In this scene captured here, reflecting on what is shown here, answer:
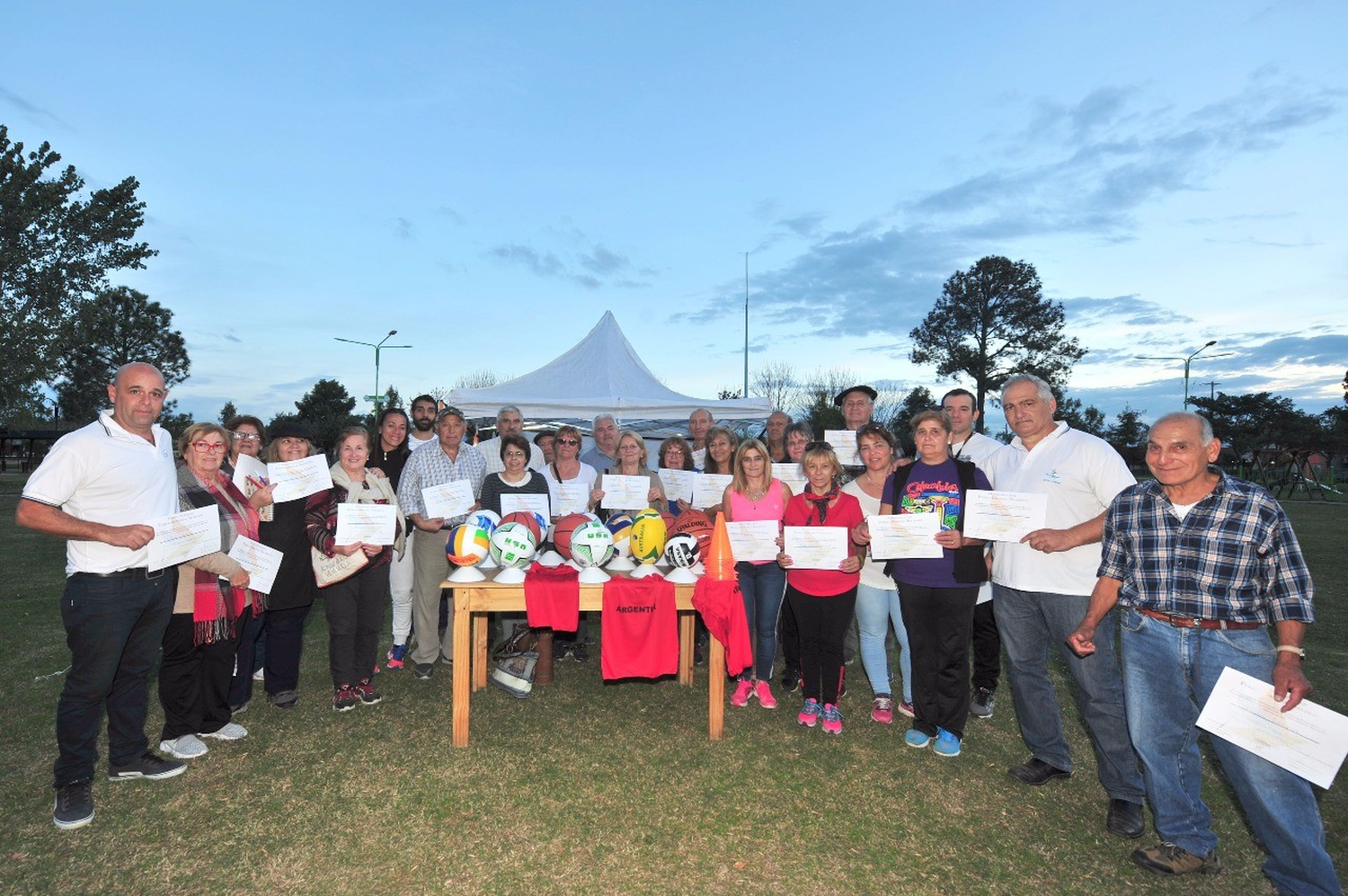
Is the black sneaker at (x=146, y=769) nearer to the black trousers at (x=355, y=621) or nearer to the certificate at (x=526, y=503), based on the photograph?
the black trousers at (x=355, y=621)

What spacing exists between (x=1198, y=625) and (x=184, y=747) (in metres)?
5.48

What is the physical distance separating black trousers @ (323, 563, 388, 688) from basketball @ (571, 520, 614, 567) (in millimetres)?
1612

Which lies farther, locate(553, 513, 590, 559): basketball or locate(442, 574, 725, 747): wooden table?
locate(553, 513, 590, 559): basketball

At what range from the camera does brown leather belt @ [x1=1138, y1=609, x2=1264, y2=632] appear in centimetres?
295

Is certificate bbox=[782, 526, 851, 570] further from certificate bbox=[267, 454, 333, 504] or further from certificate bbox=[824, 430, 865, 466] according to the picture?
certificate bbox=[267, 454, 333, 504]

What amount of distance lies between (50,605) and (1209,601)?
10816 millimetres

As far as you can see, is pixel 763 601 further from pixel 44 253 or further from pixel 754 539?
pixel 44 253

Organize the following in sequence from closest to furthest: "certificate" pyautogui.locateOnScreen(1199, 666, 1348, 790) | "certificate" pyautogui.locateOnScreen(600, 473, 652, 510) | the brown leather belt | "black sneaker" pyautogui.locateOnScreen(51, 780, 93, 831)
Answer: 1. "certificate" pyautogui.locateOnScreen(1199, 666, 1348, 790)
2. the brown leather belt
3. "black sneaker" pyautogui.locateOnScreen(51, 780, 93, 831)
4. "certificate" pyautogui.locateOnScreen(600, 473, 652, 510)

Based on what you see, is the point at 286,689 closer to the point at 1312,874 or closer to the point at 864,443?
the point at 864,443

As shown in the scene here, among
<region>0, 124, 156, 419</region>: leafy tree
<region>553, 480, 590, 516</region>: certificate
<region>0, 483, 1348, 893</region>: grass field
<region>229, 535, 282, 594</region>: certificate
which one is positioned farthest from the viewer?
<region>0, 124, 156, 419</region>: leafy tree

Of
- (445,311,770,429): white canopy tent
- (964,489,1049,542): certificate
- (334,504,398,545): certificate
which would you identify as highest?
(445,311,770,429): white canopy tent

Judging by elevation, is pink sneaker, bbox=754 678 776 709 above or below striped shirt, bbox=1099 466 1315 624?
below

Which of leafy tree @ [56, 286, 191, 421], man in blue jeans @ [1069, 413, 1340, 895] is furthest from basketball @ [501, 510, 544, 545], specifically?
leafy tree @ [56, 286, 191, 421]

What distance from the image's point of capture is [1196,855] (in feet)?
10.9
